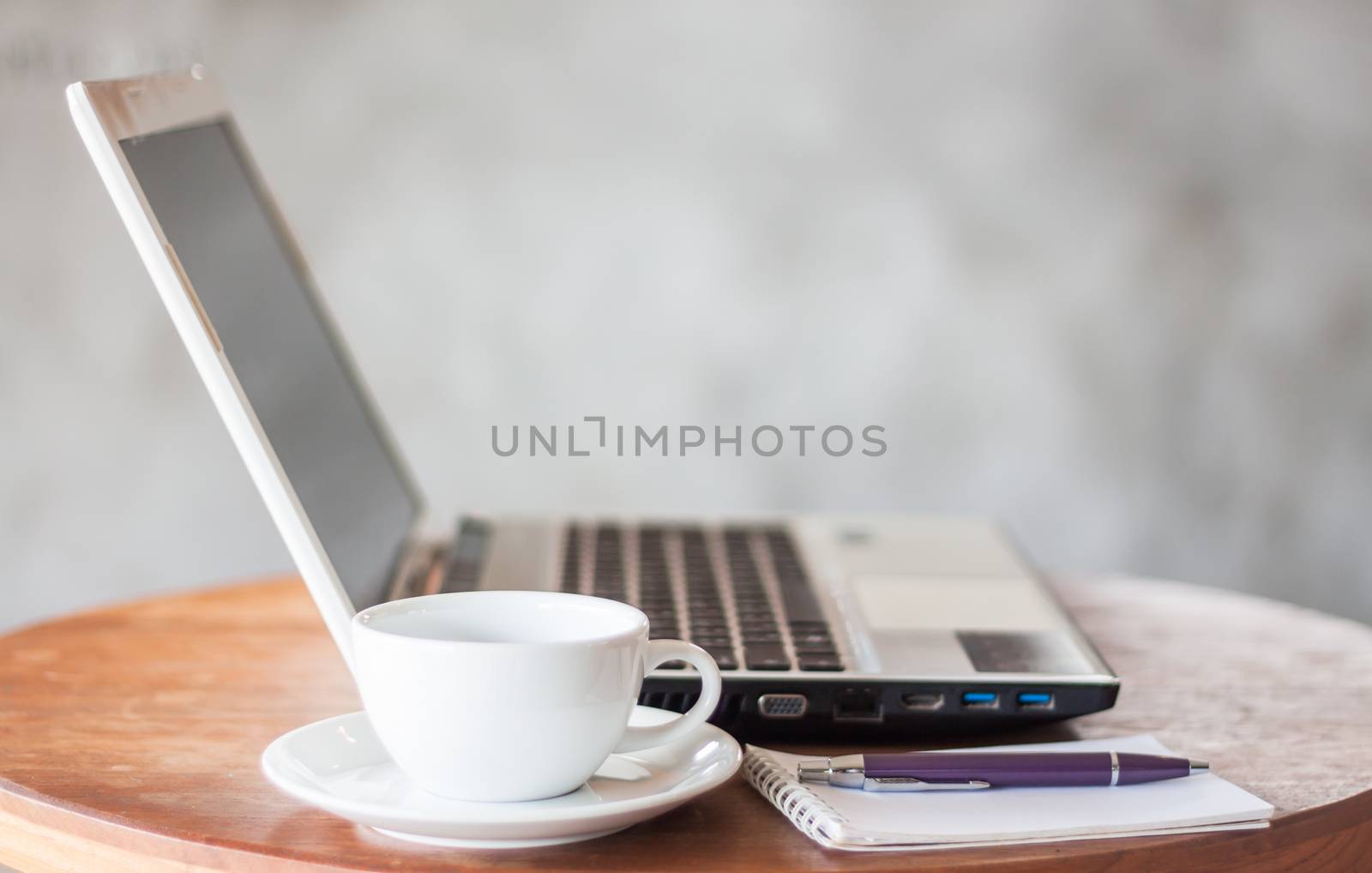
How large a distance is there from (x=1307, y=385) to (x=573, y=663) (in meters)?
2.01

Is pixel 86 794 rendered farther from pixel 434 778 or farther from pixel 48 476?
pixel 48 476

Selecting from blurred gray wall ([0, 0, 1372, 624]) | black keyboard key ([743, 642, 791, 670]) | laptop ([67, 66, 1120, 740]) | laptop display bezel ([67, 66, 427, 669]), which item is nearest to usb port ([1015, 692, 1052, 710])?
laptop ([67, 66, 1120, 740])

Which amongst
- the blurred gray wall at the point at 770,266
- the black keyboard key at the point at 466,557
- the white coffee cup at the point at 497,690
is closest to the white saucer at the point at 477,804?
the white coffee cup at the point at 497,690

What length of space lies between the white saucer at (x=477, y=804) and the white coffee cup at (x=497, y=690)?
0.01 meters

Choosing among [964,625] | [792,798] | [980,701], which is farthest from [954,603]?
[792,798]

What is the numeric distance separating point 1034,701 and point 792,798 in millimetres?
153

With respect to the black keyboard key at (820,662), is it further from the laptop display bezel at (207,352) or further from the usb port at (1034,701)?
the laptop display bezel at (207,352)

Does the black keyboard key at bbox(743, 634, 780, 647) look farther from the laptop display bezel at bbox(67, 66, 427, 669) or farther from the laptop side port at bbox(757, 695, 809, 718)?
the laptop display bezel at bbox(67, 66, 427, 669)

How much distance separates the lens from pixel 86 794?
20.3 inches

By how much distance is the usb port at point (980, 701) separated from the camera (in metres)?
0.59

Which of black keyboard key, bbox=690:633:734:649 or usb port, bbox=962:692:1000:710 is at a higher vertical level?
black keyboard key, bbox=690:633:734:649

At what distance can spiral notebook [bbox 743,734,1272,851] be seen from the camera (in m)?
0.46

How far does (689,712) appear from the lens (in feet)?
1.62

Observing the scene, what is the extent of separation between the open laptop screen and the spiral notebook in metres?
0.23
